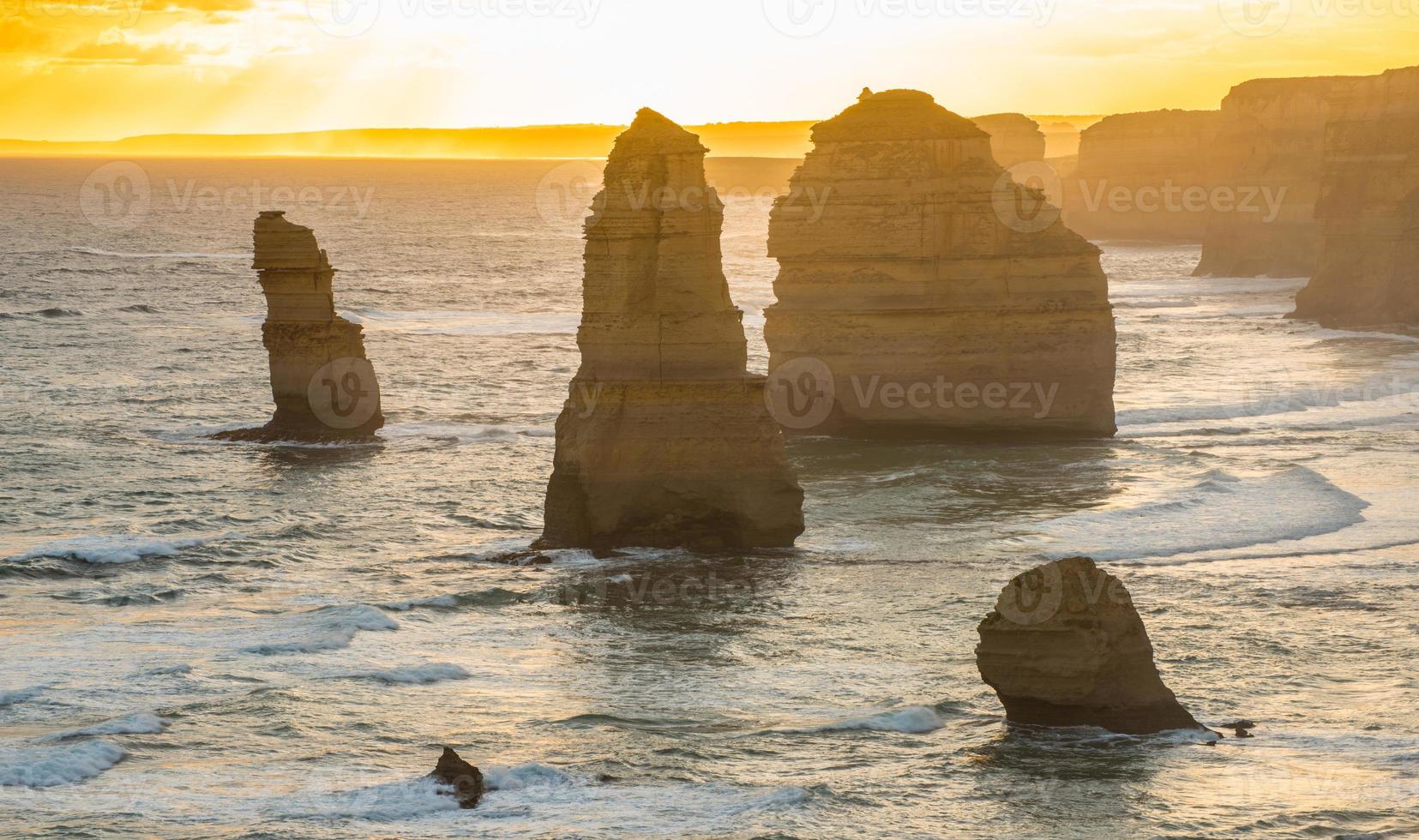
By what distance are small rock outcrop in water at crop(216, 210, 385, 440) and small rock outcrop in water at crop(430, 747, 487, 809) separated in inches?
1005

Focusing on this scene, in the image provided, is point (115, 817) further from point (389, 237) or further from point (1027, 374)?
point (389, 237)

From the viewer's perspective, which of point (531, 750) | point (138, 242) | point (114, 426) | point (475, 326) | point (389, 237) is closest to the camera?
point (531, 750)

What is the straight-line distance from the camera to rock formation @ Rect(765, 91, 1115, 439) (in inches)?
1540

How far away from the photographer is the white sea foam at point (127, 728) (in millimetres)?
19125

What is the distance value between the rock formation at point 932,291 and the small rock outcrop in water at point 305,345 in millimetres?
11226

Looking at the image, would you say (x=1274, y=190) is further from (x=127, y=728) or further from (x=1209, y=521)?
(x=127, y=728)

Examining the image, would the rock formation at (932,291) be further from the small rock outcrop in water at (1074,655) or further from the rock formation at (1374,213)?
the rock formation at (1374,213)

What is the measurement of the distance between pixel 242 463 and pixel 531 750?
2260 centimetres

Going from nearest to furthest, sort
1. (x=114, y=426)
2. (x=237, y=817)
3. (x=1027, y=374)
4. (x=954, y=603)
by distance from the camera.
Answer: (x=237, y=817) → (x=954, y=603) → (x=1027, y=374) → (x=114, y=426)

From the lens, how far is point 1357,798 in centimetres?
1703

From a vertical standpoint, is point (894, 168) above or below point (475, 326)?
above

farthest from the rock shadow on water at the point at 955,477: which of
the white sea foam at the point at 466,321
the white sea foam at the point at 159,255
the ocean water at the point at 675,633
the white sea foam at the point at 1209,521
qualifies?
the white sea foam at the point at 159,255

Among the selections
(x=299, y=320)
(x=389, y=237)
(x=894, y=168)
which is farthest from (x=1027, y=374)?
(x=389, y=237)

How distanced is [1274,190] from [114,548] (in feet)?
262
